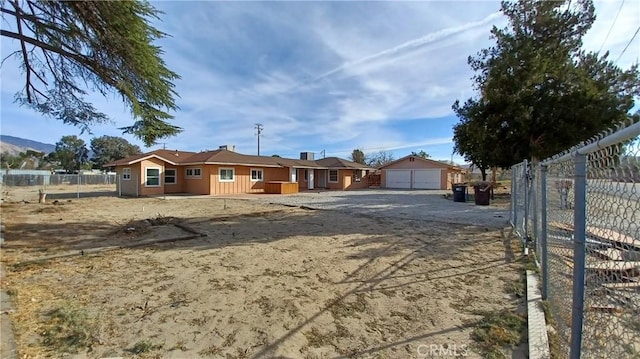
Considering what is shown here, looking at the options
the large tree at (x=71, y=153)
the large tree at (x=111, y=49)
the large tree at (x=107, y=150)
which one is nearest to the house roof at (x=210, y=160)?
the large tree at (x=111, y=49)

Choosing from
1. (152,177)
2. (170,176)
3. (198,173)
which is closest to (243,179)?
(198,173)

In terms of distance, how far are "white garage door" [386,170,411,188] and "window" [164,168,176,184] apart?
72.2 feet

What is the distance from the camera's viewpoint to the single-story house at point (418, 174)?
32.8 meters

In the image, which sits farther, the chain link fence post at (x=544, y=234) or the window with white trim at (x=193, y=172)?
the window with white trim at (x=193, y=172)

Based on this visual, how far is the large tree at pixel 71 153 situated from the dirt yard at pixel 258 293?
77.0 meters

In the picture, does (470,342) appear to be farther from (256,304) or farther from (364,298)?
(256,304)

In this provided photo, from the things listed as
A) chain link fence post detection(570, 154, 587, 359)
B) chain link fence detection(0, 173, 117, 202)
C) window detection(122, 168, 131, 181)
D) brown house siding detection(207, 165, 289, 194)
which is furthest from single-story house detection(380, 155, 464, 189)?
chain link fence post detection(570, 154, 587, 359)

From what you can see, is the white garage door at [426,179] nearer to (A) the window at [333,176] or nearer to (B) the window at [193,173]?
(A) the window at [333,176]

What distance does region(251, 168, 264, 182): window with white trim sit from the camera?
25.8 metres

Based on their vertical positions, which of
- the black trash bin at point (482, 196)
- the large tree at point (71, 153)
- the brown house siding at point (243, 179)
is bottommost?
the black trash bin at point (482, 196)

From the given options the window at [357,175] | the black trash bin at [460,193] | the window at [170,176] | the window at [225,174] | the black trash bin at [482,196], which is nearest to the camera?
the black trash bin at [482,196]

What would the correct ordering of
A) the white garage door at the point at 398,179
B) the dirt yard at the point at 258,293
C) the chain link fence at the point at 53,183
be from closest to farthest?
the dirt yard at the point at 258,293, the chain link fence at the point at 53,183, the white garage door at the point at 398,179

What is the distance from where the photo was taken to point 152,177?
2248cm

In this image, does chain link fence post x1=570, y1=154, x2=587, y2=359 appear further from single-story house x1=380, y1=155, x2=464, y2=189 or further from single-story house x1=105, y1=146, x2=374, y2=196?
single-story house x1=380, y1=155, x2=464, y2=189
